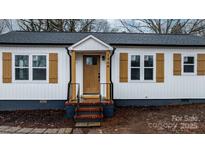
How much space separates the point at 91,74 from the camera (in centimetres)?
1014

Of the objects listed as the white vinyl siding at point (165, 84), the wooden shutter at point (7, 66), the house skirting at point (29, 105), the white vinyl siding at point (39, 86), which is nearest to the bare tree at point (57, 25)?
the white vinyl siding at point (39, 86)

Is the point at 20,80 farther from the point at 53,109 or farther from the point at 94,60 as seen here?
the point at 94,60

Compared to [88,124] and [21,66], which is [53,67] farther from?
[88,124]

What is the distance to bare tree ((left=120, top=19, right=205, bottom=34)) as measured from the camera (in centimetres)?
2230

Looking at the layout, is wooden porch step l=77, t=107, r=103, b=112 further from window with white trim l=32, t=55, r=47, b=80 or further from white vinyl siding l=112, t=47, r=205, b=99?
window with white trim l=32, t=55, r=47, b=80

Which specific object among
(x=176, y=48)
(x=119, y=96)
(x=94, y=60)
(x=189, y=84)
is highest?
(x=176, y=48)

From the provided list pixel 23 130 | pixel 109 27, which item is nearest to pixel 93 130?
pixel 23 130

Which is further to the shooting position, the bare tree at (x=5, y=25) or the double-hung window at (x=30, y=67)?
the bare tree at (x=5, y=25)

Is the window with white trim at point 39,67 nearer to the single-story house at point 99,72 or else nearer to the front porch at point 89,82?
the single-story house at point 99,72

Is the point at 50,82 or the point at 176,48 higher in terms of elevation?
the point at 176,48

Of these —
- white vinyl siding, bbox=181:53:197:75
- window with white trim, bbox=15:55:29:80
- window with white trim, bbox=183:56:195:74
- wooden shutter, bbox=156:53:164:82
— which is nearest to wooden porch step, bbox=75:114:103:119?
window with white trim, bbox=15:55:29:80

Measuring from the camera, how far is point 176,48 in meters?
10.4

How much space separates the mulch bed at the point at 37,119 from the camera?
7.45 metres

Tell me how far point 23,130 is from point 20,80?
3.88 metres
